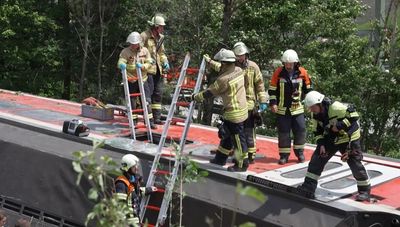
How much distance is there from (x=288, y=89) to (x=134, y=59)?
2417mm

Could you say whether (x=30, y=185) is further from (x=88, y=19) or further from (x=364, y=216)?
(x=88, y=19)

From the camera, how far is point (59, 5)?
19656mm

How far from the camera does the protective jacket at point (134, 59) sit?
321 inches

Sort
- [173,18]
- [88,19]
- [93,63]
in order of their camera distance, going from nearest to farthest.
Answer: [173,18] → [88,19] → [93,63]

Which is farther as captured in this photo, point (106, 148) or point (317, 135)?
point (106, 148)

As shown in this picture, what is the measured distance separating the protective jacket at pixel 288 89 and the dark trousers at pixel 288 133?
82 mm

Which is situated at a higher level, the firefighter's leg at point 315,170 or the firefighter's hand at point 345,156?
the firefighter's hand at point 345,156

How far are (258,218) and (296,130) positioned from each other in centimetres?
198

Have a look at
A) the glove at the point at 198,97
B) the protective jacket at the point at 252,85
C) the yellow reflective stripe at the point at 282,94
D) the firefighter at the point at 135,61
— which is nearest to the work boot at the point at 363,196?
→ the yellow reflective stripe at the point at 282,94

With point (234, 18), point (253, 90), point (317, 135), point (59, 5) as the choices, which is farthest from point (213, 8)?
point (317, 135)

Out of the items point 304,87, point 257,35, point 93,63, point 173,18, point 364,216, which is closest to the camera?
point 364,216

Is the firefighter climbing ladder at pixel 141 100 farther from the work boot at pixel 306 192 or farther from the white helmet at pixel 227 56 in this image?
the work boot at pixel 306 192

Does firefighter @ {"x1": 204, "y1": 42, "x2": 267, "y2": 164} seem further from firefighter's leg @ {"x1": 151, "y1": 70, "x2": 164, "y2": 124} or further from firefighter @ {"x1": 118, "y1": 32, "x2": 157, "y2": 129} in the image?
firefighter's leg @ {"x1": 151, "y1": 70, "x2": 164, "y2": 124}

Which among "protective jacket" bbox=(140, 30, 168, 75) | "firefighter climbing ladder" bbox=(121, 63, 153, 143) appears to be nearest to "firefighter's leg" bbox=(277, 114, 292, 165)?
"firefighter climbing ladder" bbox=(121, 63, 153, 143)
